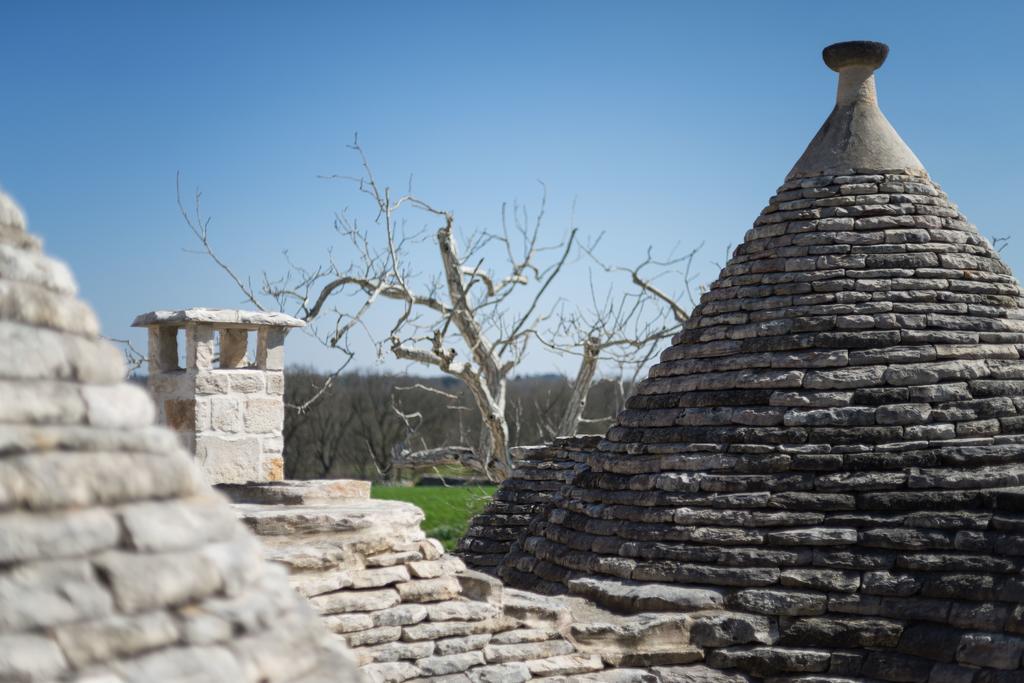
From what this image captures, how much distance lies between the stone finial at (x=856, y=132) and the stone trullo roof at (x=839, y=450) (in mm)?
16

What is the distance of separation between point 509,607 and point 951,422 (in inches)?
118

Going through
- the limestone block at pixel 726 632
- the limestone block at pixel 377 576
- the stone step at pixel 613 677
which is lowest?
the stone step at pixel 613 677

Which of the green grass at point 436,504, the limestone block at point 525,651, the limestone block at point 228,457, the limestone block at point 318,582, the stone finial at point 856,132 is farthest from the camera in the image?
the green grass at point 436,504

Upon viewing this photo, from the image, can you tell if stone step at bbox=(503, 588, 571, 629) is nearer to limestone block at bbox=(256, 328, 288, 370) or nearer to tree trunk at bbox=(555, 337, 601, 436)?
limestone block at bbox=(256, 328, 288, 370)

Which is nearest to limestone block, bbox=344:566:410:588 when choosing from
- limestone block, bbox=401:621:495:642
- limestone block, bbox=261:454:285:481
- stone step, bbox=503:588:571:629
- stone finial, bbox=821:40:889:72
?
limestone block, bbox=401:621:495:642

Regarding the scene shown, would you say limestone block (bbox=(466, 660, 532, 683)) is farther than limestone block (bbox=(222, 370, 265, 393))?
No

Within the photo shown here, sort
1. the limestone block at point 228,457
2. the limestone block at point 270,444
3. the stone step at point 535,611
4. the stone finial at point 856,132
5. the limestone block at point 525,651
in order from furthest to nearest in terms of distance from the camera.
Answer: the stone finial at point 856,132 → the limestone block at point 270,444 → the limestone block at point 228,457 → the stone step at point 535,611 → the limestone block at point 525,651

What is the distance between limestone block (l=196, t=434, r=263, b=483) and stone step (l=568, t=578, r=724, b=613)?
2258 mm

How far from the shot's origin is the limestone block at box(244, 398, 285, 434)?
7.23 metres

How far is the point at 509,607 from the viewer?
600 centimetres

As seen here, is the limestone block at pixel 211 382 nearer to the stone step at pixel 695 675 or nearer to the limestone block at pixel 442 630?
the limestone block at pixel 442 630

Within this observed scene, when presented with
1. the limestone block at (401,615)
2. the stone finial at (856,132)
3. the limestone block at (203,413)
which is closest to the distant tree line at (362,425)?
the stone finial at (856,132)

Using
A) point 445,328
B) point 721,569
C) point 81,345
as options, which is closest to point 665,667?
point 721,569

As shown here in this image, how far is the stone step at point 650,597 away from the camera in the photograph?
663cm
